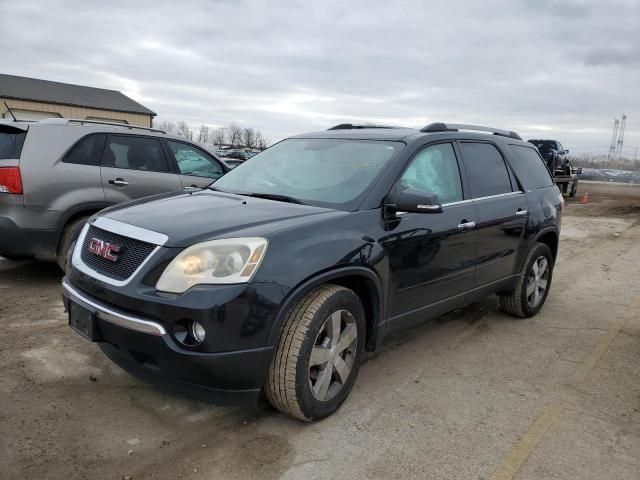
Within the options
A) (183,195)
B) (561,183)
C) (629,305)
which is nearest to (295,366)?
(183,195)

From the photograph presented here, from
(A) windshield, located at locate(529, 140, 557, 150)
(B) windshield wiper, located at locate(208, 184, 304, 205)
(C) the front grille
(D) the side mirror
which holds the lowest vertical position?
(C) the front grille

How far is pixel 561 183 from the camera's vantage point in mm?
21078

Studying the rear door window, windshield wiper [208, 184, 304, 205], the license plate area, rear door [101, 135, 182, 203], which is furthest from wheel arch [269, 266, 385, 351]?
the rear door window

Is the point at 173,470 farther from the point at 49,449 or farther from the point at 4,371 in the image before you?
the point at 4,371

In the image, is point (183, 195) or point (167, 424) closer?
point (167, 424)

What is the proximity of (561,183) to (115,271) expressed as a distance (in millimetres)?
21224

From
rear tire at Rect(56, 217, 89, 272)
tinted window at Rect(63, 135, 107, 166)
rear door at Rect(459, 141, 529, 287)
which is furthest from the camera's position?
tinted window at Rect(63, 135, 107, 166)

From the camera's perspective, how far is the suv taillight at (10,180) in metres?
5.09

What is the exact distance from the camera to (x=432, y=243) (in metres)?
3.70

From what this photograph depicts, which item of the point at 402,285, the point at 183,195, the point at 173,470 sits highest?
the point at 183,195

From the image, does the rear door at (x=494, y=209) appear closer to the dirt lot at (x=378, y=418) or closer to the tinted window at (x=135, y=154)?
the dirt lot at (x=378, y=418)

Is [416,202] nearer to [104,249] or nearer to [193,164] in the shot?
[104,249]

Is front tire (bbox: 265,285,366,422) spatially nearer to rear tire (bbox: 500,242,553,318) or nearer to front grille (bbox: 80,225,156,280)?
front grille (bbox: 80,225,156,280)

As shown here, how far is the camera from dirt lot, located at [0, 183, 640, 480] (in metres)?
2.71
